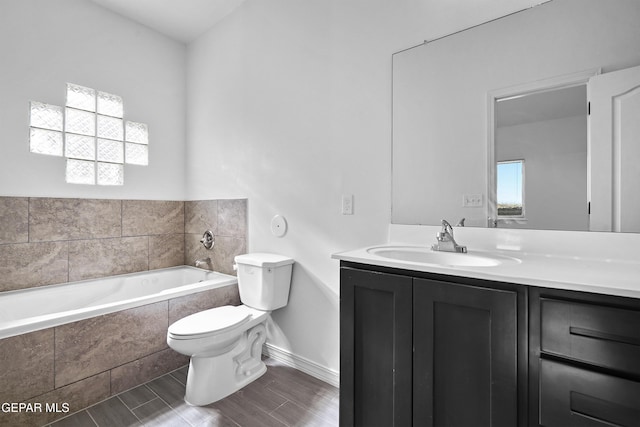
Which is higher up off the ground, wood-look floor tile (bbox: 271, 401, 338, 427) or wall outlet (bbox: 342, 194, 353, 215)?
wall outlet (bbox: 342, 194, 353, 215)

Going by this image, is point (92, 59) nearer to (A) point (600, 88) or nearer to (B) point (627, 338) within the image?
(A) point (600, 88)

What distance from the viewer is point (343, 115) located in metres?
1.87

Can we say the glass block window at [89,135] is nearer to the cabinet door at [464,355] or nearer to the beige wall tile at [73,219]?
the beige wall tile at [73,219]

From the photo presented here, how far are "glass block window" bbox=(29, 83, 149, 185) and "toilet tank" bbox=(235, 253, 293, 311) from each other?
147 centimetres

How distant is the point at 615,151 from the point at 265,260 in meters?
1.84

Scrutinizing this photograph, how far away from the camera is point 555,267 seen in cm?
103

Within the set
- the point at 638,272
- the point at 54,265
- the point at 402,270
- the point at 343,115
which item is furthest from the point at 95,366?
the point at 638,272

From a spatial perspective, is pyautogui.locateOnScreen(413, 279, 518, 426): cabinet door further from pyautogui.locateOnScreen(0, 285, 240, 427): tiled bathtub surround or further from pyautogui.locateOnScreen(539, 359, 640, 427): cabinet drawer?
pyautogui.locateOnScreen(0, 285, 240, 427): tiled bathtub surround

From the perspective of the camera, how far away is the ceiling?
244cm

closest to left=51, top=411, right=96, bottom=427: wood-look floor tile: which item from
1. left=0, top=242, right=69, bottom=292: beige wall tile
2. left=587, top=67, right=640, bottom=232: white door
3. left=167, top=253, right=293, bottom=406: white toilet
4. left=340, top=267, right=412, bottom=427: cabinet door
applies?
left=167, top=253, right=293, bottom=406: white toilet

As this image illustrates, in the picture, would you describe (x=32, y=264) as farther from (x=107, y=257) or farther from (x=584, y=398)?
(x=584, y=398)

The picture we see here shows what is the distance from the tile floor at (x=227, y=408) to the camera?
156cm

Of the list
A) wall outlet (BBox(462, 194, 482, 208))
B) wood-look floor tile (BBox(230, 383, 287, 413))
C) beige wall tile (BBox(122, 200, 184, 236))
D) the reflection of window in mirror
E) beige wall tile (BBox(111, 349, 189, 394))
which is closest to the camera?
the reflection of window in mirror

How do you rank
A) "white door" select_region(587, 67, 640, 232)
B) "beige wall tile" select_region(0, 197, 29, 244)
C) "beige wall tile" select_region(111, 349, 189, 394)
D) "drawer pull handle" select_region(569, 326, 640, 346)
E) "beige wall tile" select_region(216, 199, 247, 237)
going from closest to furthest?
"drawer pull handle" select_region(569, 326, 640, 346)
"white door" select_region(587, 67, 640, 232)
"beige wall tile" select_region(111, 349, 189, 394)
"beige wall tile" select_region(0, 197, 29, 244)
"beige wall tile" select_region(216, 199, 247, 237)
